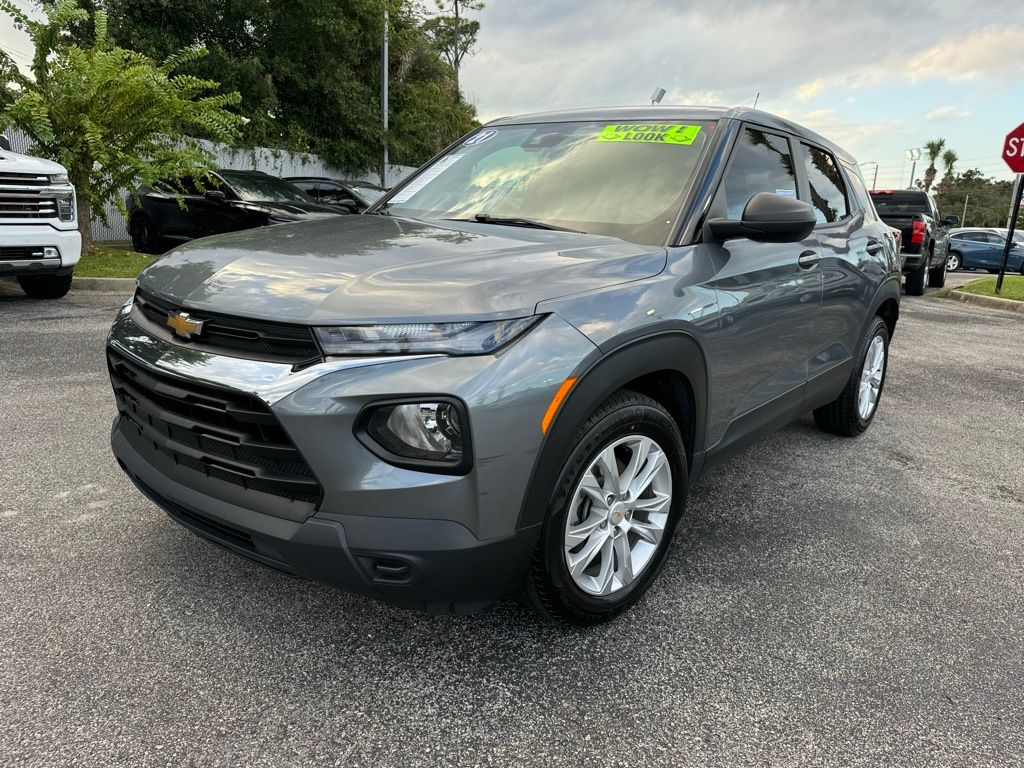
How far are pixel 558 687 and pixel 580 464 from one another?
0.65m

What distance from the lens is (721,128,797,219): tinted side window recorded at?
2936mm

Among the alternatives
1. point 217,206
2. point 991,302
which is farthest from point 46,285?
point 991,302

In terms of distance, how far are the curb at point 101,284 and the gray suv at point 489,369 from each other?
734cm

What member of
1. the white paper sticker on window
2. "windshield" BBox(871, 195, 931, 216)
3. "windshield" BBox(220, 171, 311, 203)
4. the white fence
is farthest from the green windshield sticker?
the white fence

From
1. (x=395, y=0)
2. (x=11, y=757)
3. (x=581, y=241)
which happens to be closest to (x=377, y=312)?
(x=581, y=241)

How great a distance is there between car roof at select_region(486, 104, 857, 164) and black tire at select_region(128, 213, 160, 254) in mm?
10700

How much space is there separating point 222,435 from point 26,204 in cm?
661

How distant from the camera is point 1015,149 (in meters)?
12.6

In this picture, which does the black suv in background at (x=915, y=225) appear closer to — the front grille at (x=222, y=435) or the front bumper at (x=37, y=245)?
the front bumper at (x=37, y=245)

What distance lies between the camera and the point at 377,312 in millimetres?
1884

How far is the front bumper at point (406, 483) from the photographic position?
71.6 inches

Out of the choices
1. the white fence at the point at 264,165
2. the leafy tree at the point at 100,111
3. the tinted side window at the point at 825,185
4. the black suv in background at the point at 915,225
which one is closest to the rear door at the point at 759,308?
the tinted side window at the point at 825,185

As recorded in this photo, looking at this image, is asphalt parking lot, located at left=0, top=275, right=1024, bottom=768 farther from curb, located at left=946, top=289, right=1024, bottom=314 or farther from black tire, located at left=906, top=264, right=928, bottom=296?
black tire, located at left=906, top=264, right=928, bottom=296

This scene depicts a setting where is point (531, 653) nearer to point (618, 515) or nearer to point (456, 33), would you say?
point (618, 515)
